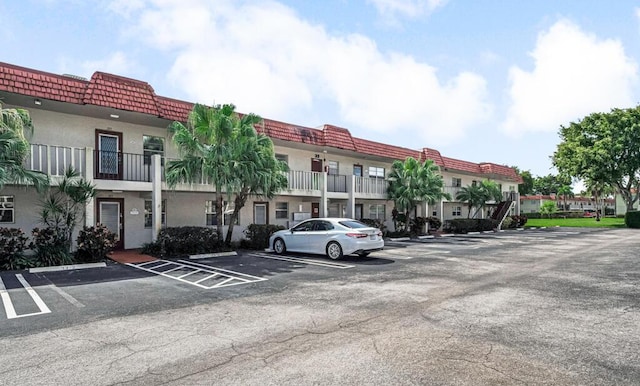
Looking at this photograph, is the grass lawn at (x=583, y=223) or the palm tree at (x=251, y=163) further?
the grass lawn at (x=583, y=223)

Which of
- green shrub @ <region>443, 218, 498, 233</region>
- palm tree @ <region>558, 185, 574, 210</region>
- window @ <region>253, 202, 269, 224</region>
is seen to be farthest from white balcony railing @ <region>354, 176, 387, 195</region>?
palm tree @ <region>558, 185, 574, 210</region>

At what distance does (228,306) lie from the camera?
7.16 m

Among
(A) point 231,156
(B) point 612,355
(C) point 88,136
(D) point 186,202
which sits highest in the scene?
(C) point 88,136

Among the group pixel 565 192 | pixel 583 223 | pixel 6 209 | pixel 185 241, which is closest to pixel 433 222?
pixel 185 241

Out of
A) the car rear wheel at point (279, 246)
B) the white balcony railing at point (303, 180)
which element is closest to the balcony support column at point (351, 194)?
the white balcony railing at point (303, 180)

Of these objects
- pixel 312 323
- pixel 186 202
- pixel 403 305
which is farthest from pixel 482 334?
pixel 186 202

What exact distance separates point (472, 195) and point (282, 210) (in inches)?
644

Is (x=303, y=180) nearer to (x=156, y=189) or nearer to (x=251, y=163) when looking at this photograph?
(x=251, y=163)

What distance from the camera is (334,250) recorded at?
13.4m

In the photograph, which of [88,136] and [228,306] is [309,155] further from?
[228,306]

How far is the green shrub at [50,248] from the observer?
38.3ft

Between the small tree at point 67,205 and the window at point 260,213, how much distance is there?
8.43 m

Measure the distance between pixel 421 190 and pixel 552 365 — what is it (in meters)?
19.2

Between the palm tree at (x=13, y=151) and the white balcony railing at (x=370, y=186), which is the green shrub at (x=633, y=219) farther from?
the palm tree at (x=13, y=151)
